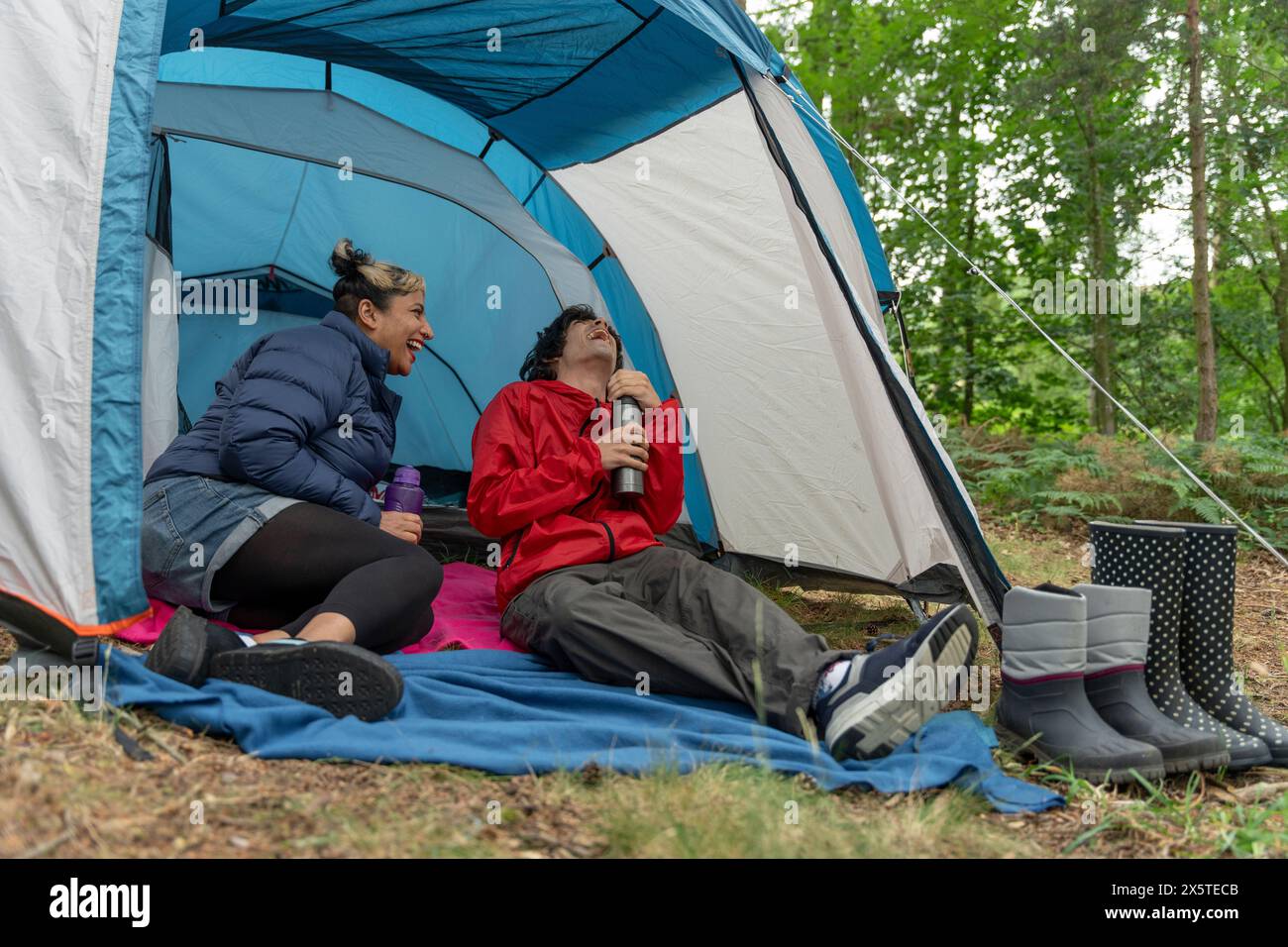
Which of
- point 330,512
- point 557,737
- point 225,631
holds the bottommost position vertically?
point 557,737

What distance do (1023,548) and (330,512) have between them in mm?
3599

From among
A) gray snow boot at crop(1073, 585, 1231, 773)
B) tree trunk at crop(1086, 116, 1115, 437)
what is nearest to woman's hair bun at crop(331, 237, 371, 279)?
gray snow boot at crop(1073, 585, 1231, 773)

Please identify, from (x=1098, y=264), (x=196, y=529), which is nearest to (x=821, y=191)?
(x=196, y=529)

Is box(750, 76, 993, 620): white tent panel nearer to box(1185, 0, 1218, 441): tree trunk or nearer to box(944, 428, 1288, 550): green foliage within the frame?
box(944, 428, 1288, 550): green foliage

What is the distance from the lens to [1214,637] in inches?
86.2

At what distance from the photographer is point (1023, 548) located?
16.1 ft

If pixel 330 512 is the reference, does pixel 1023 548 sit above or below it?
below

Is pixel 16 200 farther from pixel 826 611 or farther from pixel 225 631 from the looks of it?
pixel 826 611

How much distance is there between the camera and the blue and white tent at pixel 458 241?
7.20 ft

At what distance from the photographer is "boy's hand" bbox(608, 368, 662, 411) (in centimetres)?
297

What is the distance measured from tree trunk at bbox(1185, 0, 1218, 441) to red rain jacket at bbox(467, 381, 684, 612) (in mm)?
3881

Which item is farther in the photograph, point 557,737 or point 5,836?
point 557,737
